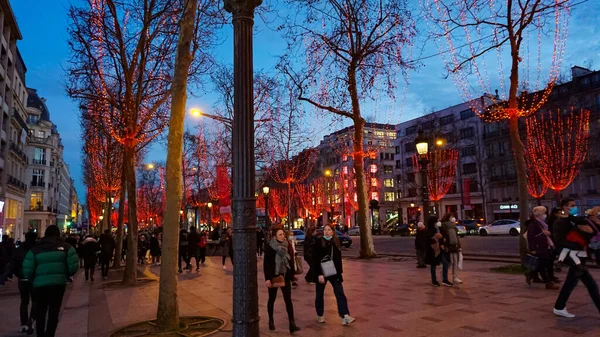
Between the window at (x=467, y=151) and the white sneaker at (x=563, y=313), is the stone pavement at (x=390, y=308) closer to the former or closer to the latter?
the white sneaker at (x=563, y=313)

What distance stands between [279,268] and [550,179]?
34.2 meters

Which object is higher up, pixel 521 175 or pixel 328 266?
pixel 521 175

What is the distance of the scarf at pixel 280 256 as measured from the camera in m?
6.53

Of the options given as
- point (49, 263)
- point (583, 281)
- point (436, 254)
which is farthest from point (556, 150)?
point (49, 263)

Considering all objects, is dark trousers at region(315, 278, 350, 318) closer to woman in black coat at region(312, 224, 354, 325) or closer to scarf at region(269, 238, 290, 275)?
woman in black coat at region(312, 224, 354, 325)

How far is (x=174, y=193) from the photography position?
7422 millimetres

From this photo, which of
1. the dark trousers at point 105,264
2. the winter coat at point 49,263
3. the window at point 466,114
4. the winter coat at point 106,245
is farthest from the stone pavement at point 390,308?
the window at point 466,114

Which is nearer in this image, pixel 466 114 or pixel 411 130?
pixel 466 114

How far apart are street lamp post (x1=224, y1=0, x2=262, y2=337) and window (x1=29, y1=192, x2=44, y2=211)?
223ft

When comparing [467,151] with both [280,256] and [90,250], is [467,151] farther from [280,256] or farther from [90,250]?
[280,256]

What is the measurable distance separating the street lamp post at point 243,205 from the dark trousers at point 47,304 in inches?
134

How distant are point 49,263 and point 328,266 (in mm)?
4063

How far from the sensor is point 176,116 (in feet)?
A: 25.8

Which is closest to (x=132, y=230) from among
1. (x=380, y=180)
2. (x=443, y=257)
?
(x=443, y=257)
